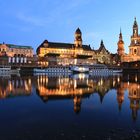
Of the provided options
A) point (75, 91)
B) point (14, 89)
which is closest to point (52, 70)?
point (14, 89)

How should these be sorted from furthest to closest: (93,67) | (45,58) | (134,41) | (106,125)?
(134,41) < (45,58) < (93,67) < (106,125)

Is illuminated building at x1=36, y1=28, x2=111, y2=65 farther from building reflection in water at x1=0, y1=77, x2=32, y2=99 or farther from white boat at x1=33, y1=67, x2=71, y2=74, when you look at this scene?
building reflection in water at x1=0, y1=77, x2=32, y2=99

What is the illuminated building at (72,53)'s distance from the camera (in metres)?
152

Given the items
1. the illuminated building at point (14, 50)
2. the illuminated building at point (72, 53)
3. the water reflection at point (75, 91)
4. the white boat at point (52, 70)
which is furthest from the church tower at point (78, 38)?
the water reflection at point (75, 91)

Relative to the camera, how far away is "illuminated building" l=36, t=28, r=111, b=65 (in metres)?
152

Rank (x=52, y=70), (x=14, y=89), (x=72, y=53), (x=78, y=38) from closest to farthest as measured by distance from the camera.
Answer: (x=14, y=89) < (x=52, y=70) < (x=72, y=53) < (x=78, y=38)

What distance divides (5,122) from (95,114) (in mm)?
6564

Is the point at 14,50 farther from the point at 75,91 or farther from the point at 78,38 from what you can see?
the point at 75,91

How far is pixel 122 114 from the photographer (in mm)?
19266

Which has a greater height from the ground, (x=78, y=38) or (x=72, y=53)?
(x=78, y=38)

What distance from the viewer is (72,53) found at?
169 meters

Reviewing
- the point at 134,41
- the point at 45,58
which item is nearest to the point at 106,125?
the point at 45,58

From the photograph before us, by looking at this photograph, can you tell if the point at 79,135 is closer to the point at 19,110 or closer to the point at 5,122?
the point at 5,122

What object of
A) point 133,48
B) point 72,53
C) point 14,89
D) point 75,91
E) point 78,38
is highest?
point 78,38
